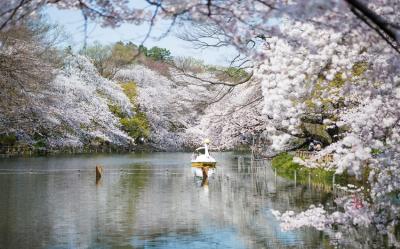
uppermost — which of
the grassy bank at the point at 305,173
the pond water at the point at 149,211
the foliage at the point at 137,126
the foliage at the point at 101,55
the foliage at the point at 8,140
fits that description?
the foliage at the point at 101,55

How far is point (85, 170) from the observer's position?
2717 cm

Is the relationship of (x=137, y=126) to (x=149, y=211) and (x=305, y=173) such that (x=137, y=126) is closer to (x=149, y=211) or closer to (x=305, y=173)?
(x=305, y=173)

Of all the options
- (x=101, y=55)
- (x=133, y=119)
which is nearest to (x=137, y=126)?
(x=133, y=119)

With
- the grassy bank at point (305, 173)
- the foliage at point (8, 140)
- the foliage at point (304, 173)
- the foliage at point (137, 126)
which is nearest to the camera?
the grassy bank at point (305, 173)

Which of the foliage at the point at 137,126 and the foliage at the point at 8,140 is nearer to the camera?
the foliage at the point at 8,140

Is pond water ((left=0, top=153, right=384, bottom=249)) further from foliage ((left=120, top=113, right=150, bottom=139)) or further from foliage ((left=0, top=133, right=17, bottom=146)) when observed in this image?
foliage ((left=120, top=113, right=150, bottom=139))

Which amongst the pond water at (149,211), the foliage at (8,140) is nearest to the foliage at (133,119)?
the foliage at (8,140)

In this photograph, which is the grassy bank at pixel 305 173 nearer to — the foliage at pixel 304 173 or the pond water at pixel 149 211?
the foliage at pixel 304 173

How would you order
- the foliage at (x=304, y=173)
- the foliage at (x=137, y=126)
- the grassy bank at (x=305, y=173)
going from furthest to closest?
the foliage at (x=137, y=126), the foliage at (x=304, y=173), the grassy bank at (x=305, y=173)

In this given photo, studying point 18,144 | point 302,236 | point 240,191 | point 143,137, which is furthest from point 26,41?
point 143,137

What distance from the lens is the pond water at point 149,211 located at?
11.0 metres

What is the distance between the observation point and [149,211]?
1468 cm

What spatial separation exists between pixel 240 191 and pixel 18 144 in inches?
931

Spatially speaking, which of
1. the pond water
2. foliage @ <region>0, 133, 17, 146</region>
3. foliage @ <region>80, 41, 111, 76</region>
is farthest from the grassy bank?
foliage @ <region>80, 41, 111, 76</region>
